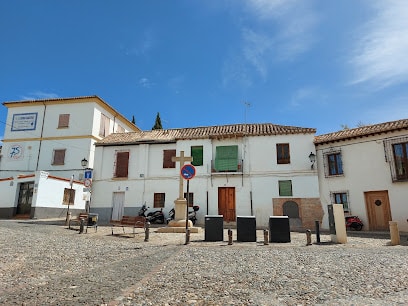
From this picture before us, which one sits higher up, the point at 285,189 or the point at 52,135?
the point at 52,135

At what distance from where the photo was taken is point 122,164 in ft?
70.6

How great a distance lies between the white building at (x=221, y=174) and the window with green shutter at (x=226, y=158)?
0.23 feet

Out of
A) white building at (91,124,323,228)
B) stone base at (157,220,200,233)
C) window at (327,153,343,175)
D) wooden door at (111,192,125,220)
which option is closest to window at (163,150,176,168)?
white building at (91,124,323,228)

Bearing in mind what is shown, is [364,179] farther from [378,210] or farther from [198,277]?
[198,277]

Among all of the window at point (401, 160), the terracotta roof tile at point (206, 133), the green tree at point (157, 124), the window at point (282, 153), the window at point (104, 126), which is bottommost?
the window at point (401, 160)

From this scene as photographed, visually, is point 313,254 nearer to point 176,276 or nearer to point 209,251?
point 209,251

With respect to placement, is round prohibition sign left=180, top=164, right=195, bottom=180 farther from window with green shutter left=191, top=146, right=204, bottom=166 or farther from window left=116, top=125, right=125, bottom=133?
window left=116, top=125, right=125, bottom=133

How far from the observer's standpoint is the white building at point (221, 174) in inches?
746

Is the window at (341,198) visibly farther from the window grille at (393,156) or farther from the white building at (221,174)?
the window grille at (393,156)

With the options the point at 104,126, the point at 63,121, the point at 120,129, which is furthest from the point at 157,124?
the point at 63,121

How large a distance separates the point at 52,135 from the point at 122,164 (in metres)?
8.76

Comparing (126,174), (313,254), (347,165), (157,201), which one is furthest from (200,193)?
(313,254)

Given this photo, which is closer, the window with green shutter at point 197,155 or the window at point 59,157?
the window with green shutter at point 197,155

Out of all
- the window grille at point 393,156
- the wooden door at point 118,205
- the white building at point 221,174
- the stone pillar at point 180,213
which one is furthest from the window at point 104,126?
the window grille at point 393,156
